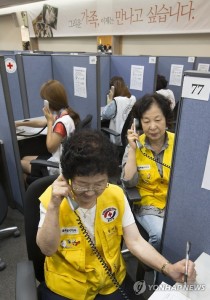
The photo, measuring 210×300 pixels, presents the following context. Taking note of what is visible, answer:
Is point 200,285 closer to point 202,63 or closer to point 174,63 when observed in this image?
point 202,63

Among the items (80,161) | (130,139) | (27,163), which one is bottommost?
(27,163)

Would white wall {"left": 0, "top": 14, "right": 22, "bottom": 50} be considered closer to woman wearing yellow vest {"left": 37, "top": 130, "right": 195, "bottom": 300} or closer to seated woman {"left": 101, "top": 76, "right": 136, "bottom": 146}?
seated woman {"left": 101, "top": 76, "right": 136, "bottom": 146}

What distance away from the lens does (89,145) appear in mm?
832

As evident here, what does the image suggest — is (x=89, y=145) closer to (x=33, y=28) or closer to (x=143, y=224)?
(x=143, y=224)

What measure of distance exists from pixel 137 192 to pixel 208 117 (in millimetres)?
786

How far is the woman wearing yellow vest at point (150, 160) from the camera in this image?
1394 millimetres

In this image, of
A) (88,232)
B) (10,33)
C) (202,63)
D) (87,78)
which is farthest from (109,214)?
(10,33)

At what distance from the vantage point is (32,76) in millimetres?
2979

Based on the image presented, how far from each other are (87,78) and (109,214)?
1833 mm

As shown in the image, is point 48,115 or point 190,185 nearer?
point 190,185

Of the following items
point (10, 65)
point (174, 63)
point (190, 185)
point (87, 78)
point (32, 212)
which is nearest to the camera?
point (190, 185)

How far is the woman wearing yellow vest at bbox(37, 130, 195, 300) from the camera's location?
806mm

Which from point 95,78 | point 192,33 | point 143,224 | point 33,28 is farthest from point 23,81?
point 33,28

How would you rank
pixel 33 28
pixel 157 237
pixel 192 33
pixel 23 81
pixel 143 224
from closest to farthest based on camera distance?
pixel 157 237
pixel 143 224
pixel 23 81
pixel 192 33
pixel 33 28
